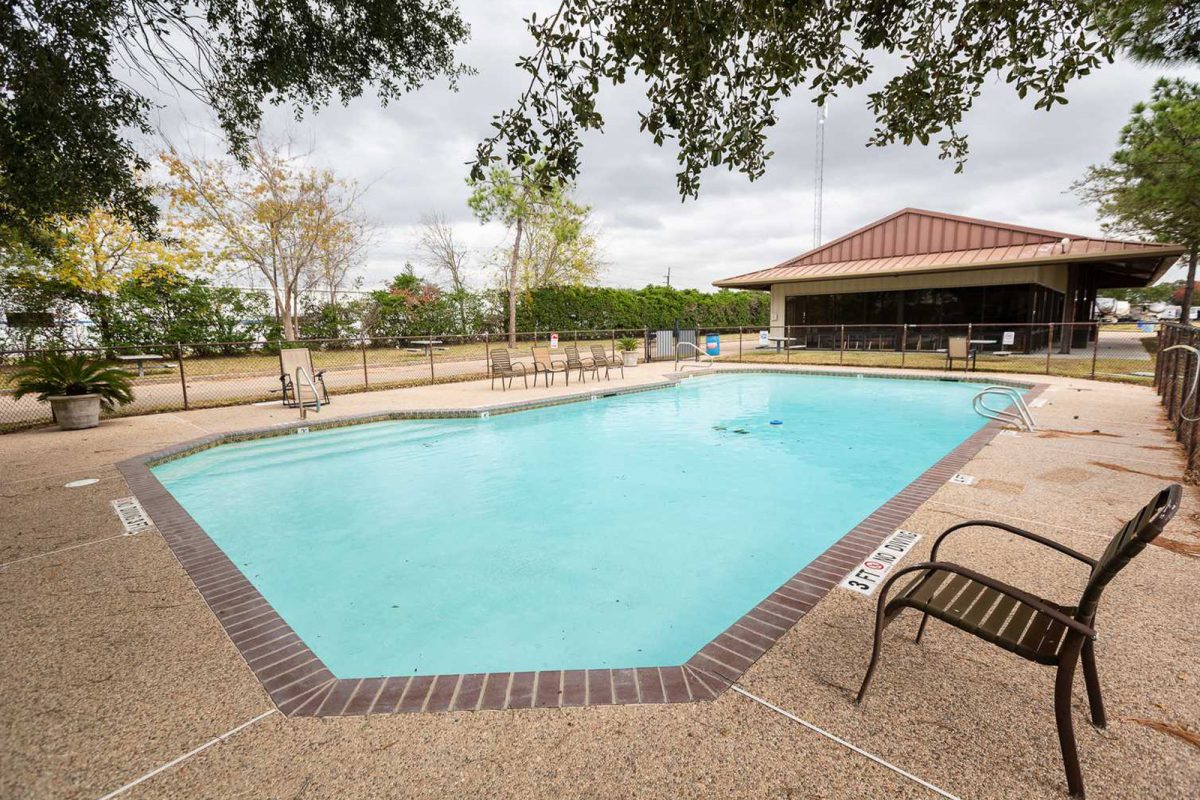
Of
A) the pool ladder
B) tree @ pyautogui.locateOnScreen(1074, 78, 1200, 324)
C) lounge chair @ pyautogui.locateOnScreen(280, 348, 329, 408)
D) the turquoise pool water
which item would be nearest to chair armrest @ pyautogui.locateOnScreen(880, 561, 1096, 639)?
the turquoise pool water

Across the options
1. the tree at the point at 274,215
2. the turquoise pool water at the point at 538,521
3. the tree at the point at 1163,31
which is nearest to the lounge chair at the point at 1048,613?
the turquoise pool water at the point at 538,521

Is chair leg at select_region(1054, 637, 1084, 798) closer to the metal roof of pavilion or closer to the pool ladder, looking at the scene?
the pool ladder

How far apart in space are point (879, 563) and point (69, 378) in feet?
39.4

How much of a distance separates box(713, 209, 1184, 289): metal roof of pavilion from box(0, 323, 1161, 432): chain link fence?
2404mm

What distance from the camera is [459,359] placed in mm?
19688

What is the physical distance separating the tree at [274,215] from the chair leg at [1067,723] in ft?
72.0

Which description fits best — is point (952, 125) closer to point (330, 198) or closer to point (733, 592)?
point (733, 592)

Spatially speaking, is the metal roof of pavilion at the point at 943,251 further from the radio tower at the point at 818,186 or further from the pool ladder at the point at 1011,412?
the radio tower at the point at 818,186

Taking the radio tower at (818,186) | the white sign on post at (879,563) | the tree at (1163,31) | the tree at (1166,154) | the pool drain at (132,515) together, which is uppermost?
the radio tower at (818,186)

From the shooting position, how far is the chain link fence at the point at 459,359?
11.8 meters

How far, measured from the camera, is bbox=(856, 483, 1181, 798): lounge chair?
1.56 metres

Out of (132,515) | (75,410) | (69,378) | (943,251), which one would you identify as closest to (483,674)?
(132,515)

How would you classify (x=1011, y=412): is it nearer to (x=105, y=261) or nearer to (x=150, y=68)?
(x=150, y=68)

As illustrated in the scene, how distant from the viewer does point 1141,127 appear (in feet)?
55.3
